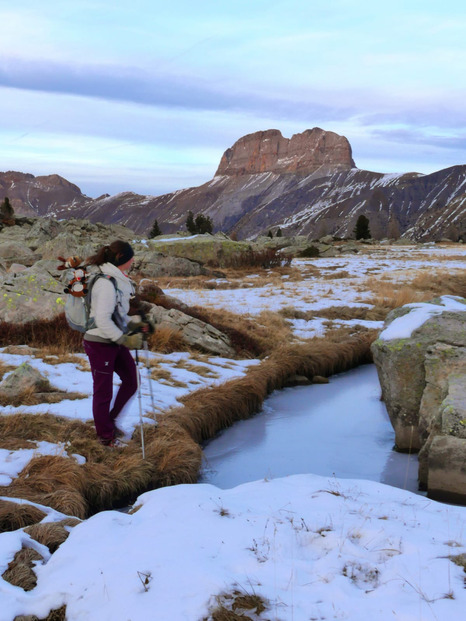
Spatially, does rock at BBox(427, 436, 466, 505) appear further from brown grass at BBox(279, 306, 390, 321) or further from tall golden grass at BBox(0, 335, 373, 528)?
brown grass at BBox(279, 306, 390, 321)

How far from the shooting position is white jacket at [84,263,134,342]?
18.5 feet

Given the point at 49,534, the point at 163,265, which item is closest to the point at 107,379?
the point at 49,534

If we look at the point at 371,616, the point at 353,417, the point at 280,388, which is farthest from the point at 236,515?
the point at 280,388

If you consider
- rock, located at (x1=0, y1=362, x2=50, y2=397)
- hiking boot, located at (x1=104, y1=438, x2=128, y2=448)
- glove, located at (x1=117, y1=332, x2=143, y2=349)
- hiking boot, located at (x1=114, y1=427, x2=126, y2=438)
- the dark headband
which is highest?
the dark headband

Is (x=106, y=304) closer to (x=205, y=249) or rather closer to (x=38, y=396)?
(x=38, y=396)

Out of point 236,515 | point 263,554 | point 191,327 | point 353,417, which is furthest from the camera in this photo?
point 191,327

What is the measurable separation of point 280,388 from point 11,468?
654 cm


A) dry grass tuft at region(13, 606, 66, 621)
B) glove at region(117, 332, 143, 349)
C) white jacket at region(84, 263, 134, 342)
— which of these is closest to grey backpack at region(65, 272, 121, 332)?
white jacket at region(84, 263, 134, 342)

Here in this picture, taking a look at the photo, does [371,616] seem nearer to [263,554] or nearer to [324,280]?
[263,554]

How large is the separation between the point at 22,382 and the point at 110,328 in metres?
2.85

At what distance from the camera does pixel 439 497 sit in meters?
5.75

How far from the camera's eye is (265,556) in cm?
365

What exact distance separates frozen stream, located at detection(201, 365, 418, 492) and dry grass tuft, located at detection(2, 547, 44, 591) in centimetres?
326

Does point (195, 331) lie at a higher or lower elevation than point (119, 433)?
higher
